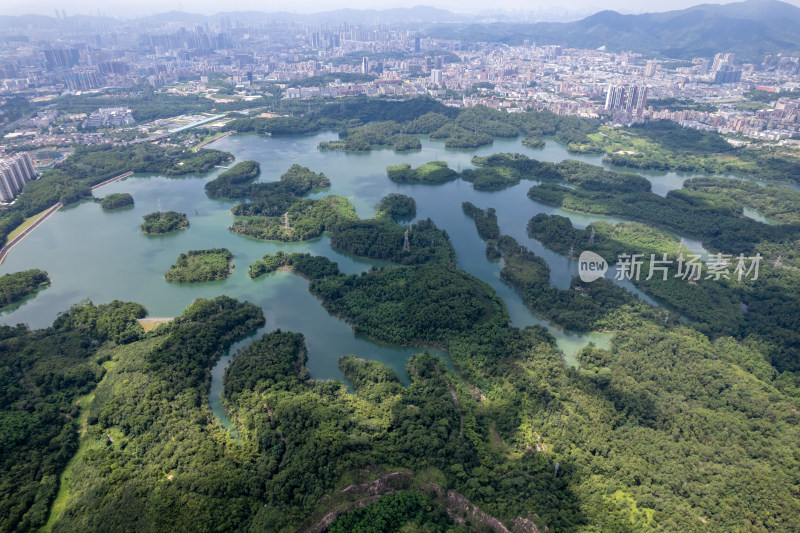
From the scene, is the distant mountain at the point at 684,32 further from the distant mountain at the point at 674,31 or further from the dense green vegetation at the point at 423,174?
the dense green vegetation at the point at 423,174

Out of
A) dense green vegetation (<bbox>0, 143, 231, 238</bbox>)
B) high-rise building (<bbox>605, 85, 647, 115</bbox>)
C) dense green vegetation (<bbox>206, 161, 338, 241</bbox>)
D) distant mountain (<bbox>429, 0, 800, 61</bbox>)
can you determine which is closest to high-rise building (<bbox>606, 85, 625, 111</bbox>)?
high-rise building (<bbox>605, 85, 647, 115</bbox>)

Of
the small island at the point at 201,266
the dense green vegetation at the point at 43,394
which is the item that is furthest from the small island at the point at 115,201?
the dense green vegetation at the point at 43,394

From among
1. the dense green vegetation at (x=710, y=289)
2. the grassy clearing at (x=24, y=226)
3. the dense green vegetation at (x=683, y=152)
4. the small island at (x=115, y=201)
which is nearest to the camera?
the dense green vegetation at (x=710, y=289)

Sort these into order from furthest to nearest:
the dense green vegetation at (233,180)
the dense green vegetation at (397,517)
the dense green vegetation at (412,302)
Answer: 1. the dense green vegetation at (233,180)
2. the dense green vegetation at (412,302)
3. the dense green vegetation at (397,517)

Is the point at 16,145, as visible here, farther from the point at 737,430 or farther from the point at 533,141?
the point at 737,430

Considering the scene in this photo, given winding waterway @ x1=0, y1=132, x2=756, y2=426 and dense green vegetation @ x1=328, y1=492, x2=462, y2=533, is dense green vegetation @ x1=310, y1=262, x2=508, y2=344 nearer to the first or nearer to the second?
winding waterway @ x1=0, y1=132, x2=756, y2=426

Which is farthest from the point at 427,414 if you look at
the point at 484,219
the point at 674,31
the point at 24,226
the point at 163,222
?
the point at 674,31
